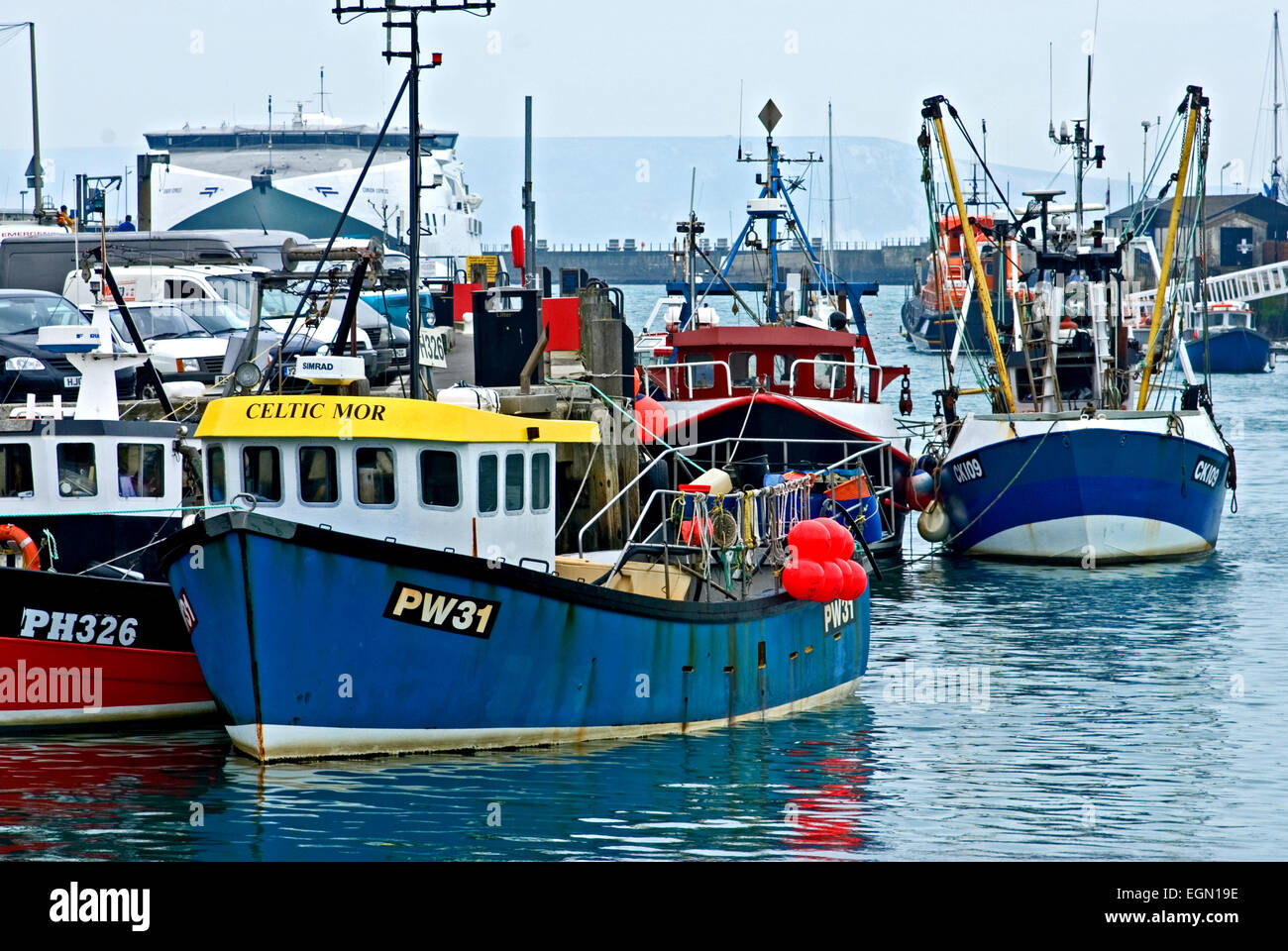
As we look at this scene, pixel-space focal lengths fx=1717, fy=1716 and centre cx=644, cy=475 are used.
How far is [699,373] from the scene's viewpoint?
30.7 meters

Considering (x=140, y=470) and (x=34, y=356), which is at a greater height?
(x=34, y=356)

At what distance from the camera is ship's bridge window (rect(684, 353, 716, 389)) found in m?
29.9

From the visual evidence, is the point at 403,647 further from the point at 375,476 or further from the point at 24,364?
the point at 24,364

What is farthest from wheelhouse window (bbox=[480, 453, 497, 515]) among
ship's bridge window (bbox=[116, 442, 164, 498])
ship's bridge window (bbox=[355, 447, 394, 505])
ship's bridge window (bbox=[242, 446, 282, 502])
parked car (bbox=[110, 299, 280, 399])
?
parked car (bbox=[110, 299, 280, 399])

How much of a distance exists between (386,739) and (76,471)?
467 centimetres

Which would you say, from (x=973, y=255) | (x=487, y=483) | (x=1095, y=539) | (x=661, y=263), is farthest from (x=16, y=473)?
(x=661, y=263)

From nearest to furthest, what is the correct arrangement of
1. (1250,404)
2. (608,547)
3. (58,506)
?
(58,506), (608,547), (1250,404)

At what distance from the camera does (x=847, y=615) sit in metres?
18.5

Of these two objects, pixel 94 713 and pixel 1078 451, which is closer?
pixel 94 713

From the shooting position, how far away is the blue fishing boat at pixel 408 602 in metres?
13.2

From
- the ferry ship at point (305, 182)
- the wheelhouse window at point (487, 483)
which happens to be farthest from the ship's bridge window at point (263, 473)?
the ferry ship at point (305, 182)
